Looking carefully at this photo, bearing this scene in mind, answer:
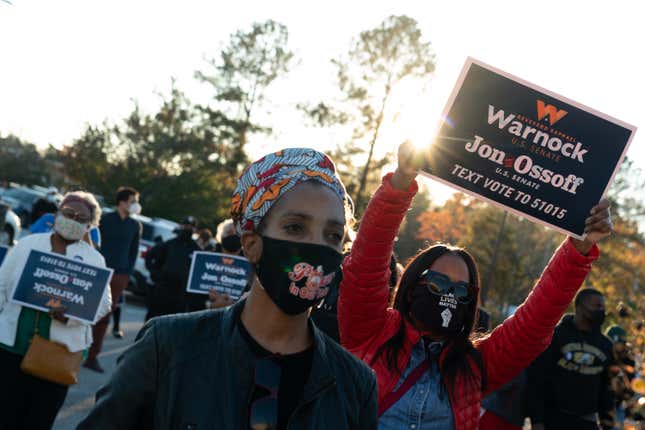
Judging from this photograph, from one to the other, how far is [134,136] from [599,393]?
3356cm

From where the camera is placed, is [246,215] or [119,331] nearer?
[246,215]

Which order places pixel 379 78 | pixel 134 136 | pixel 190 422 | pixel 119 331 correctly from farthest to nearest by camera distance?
pixel 134 136 → pixel 379 78 → pixel 119 331 → pixel 190 422

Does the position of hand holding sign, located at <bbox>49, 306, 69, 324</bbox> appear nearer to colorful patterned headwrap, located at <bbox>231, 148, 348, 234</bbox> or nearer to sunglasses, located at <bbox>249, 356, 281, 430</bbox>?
colorful patterned headwrap, located at <bbox>231, 148, 348, 234</bbox>

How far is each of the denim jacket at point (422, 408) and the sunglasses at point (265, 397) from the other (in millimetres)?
1313

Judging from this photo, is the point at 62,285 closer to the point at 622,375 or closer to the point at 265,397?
the point at 265,397

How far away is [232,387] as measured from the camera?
7.18ft

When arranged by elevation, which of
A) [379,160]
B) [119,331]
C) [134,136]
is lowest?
[119,331]

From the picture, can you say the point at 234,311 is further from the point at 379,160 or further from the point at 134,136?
the point at 134,136

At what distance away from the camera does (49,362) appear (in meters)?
5.21

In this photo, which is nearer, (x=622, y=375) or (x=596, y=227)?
(x=596, y=227)

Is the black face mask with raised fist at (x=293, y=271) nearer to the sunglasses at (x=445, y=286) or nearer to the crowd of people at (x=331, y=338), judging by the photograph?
the crowd of people at (x=331, y=338)

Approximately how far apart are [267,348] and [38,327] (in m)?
3.79

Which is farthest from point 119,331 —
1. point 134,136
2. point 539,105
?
point 134,136

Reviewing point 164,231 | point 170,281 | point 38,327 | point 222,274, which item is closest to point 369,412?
point 38,327
